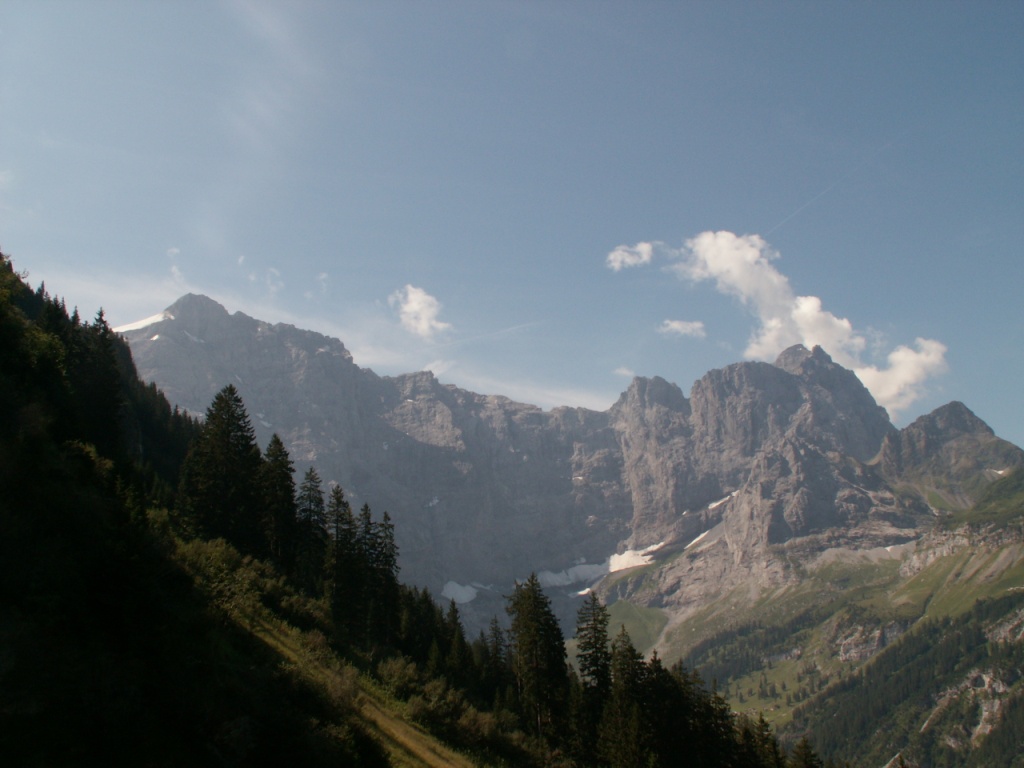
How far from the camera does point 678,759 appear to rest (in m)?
53.4

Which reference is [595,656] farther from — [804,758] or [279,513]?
[279,513]

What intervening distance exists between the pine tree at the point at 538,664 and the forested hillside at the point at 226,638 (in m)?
0.18

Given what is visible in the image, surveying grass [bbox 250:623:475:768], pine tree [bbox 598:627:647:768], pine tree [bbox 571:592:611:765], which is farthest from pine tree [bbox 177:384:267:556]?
pine tree [bbox 598:627:647:768]

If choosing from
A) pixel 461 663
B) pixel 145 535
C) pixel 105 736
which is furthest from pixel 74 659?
pixel 461 663

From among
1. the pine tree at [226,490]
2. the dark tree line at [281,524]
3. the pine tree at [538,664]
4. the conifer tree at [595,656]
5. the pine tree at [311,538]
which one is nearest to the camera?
the pine tree at [226,490]

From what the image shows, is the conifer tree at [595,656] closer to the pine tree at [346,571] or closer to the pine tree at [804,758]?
the pine tree at [804,758]

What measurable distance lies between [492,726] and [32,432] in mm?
26568

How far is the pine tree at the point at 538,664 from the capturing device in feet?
177

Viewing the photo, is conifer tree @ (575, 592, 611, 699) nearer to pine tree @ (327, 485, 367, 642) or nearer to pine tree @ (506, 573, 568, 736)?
pine tree @ (506, 573, 568, 736)

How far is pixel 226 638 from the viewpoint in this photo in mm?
21922

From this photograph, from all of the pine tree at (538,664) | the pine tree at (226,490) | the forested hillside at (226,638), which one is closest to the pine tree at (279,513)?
the forested hillside at (226,638)

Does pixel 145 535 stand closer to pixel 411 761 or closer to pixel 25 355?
pixel 411 761

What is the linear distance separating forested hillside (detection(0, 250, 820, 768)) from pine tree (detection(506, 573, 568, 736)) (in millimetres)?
181

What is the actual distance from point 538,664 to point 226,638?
3725 cm
